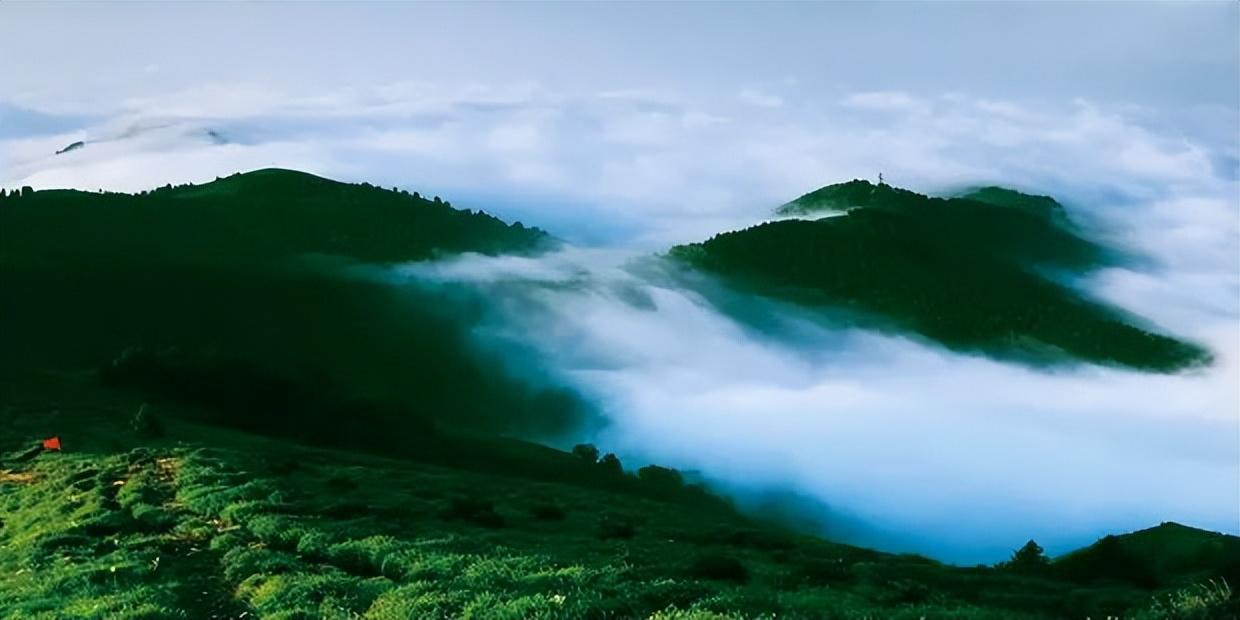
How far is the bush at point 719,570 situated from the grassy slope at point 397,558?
0.06m

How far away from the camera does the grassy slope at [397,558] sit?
2294 cm

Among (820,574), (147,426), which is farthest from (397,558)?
(147,426)

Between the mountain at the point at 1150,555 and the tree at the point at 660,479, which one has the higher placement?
the mountain at the point at 1150,555

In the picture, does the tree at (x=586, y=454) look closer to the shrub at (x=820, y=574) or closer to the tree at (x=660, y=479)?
the tree at (x=660, y=479)

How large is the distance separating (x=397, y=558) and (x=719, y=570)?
8511mm

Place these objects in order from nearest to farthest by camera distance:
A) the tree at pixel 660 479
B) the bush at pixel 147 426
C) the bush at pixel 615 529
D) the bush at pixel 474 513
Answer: the bush at pixel 615 529 → the bush at pixel 474 513 → the bush at pixel 147 426 → the tree at pixel 660 479

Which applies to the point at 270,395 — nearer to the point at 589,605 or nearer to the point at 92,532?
the point at 92,532

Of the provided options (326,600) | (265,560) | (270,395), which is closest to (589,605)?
(326,600)

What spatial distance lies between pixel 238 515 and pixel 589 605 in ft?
73.7

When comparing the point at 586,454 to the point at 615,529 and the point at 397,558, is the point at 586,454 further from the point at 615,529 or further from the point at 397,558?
the point at 397,558

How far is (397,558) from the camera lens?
28.7m

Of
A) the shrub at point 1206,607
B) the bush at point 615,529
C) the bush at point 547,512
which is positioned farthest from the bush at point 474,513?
the shrub at point 1206,607

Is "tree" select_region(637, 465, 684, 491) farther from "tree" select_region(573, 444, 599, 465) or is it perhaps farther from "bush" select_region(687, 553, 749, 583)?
"bush" select_region(687, 553, 749, 583)

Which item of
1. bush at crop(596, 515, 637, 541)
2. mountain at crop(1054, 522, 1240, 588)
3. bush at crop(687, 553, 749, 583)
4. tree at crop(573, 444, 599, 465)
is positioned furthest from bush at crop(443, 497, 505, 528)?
tree at crop(573, 444, 599, 465)
